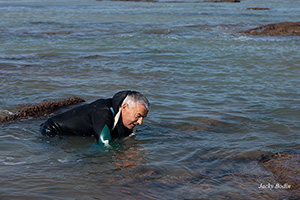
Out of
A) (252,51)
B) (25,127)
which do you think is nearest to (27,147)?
(25,127)

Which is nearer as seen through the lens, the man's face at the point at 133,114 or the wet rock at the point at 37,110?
the man's face at the point at 133,114

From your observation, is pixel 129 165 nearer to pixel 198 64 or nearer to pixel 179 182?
pixel 179 182

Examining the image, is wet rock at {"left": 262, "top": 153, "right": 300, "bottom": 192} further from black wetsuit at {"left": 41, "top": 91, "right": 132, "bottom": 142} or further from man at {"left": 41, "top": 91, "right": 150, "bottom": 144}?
black wetsuit at {"left": 41, "top": 91, "right": 132, "bottom": 142}

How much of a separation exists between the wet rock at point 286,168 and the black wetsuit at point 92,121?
1874 millimetres

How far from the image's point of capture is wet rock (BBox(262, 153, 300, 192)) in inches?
174

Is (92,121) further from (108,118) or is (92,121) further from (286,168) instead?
(286,168)

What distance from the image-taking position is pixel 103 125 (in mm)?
5164

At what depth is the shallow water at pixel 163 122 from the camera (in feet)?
14.4

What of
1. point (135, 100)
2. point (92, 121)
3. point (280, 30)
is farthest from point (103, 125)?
point (280, 30)

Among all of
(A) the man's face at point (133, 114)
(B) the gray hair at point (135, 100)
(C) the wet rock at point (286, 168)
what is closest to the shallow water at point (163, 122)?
(C) the wet rock at point (286, 168)

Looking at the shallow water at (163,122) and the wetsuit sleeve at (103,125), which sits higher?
the wetsuit sleeve at (103,125)

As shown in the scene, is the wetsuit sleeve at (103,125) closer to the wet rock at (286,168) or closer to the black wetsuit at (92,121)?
the black wetsuit at (92,121)

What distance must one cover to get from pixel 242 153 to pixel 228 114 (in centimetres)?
198

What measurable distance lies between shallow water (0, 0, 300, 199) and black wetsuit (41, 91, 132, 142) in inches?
7.0
